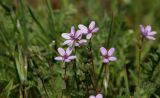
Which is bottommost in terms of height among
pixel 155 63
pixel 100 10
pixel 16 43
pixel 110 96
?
pixel 110 96

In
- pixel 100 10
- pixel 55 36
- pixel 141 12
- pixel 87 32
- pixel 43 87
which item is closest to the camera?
pixel 87 32

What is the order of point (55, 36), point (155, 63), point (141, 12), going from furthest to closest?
point (141, 12)
point (55, 36)
point (155, 63)

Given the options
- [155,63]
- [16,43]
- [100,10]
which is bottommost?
[155,63]

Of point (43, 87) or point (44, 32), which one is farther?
point (44, 32)

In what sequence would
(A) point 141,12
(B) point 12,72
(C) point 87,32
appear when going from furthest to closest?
(A) point 141,12 → (B) point 12,72 → (C) point 87,32

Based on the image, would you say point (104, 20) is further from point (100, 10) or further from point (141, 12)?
point (141, 12)

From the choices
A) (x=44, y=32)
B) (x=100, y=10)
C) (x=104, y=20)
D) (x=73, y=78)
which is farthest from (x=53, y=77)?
(x=100, y=10)

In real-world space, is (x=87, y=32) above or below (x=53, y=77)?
above

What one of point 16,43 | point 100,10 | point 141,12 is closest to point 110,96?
point 16,43

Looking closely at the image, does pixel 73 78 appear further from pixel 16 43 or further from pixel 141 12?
pixel 141 12
